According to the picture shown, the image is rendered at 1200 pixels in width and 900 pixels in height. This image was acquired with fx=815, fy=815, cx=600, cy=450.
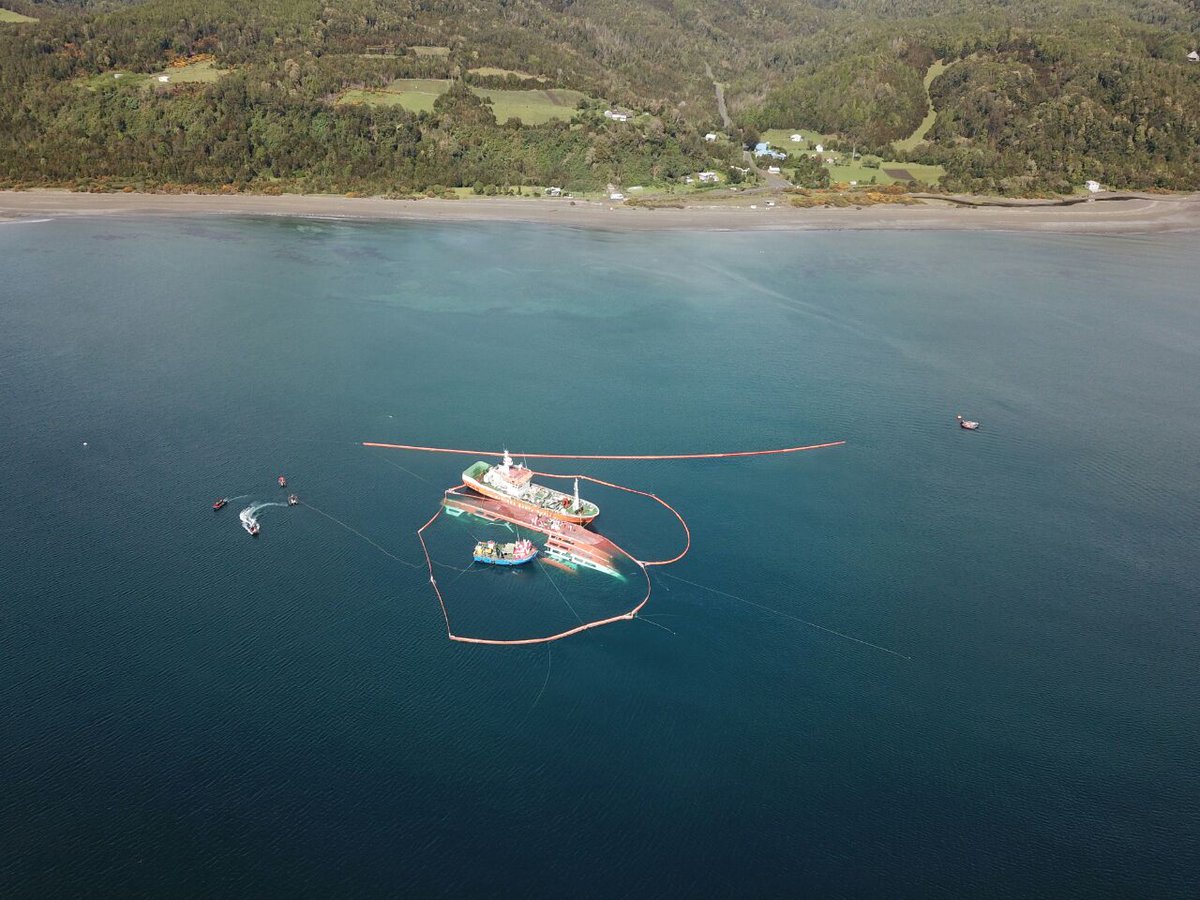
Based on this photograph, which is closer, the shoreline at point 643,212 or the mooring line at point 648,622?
the mooring line at point 648,622

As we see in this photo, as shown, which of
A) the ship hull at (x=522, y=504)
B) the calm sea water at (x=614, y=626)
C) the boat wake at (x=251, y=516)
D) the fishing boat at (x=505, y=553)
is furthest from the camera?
the ship hull at (x=522, y=504)

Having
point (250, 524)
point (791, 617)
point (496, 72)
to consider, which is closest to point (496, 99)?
point (496, 72)

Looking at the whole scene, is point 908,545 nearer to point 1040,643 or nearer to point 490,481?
point 1040,643

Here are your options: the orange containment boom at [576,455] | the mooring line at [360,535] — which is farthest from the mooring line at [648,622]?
the orange containment boom at [576,455]

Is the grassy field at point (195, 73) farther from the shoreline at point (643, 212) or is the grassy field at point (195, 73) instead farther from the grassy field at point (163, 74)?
the shoreline at point (643, 212)

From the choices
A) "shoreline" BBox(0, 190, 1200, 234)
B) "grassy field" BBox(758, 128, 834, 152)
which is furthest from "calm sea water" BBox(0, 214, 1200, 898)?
"grassy field" BBox(758, 128, 834, 152)

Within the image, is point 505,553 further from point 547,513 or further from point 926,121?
point 926,121
